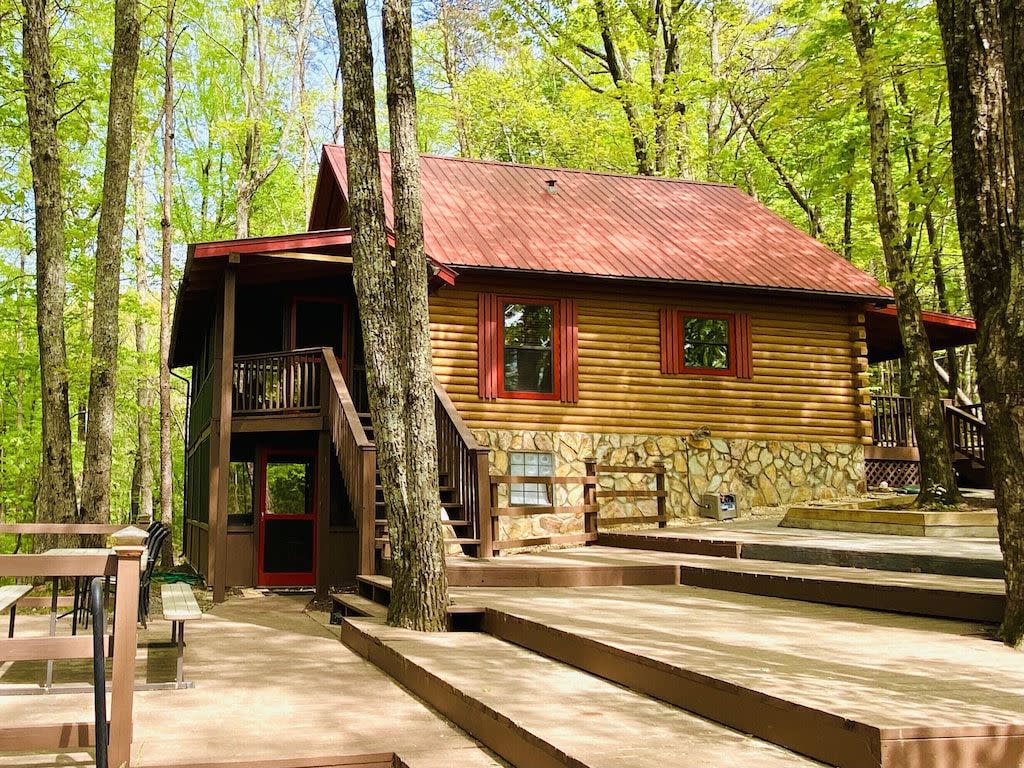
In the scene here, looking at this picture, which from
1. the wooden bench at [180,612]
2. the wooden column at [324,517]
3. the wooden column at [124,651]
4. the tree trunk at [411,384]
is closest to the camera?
the wooden column at [124,651]

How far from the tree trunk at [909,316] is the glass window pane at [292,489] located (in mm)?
9411

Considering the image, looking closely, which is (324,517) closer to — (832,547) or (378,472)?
(378,472)

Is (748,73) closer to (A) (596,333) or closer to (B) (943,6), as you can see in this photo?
(A) (596,333)

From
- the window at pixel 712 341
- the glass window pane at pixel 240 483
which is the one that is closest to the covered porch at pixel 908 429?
the window at pixel 712 341

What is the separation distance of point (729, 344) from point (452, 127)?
68.0 ft

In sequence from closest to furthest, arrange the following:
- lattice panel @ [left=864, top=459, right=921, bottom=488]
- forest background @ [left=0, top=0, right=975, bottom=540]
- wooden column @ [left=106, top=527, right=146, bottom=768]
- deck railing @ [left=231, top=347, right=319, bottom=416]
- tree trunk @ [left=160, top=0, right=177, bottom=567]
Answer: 1. wooden column @ [left=106, top=527, right=146, bottom=768]
2. deck railing @ [left=231, top=347, right=319, bottom=416]
3. tree trunk @ [left=160, top=0, right=177, bottom=567]
4. lattice panel @ [left=864, top=459, right=921, bottom=488]
5. forest background @ [left=0, top=0, right=975, bottom=540]

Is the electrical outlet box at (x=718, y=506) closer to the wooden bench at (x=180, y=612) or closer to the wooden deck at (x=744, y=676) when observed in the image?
the wooden deck at (x=744, y=676)

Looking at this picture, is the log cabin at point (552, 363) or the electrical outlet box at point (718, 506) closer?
the log cabin at point (552, 363)

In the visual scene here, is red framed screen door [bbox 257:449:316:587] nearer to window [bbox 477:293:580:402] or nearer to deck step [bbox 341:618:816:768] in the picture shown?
window [bbox 477:293:580:402]

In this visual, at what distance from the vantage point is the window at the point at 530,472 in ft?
51.4

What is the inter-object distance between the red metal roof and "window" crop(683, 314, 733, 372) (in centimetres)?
99

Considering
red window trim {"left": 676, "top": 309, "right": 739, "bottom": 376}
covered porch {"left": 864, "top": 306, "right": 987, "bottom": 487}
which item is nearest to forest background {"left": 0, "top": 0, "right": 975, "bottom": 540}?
covered porch {"left": 864, "top": 306, "right": 987, "bottom": 487}

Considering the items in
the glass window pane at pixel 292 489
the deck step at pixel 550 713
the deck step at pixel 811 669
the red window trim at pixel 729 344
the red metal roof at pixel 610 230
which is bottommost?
the deck step at pixel 550 713

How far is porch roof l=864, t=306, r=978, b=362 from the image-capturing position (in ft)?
61.7
